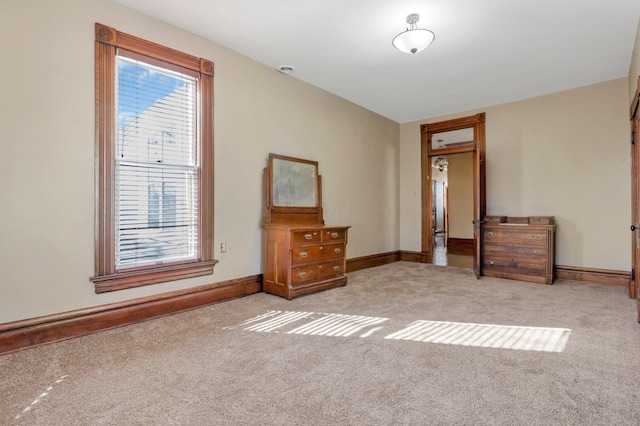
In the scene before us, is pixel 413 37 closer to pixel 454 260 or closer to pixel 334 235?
pixel 334 235

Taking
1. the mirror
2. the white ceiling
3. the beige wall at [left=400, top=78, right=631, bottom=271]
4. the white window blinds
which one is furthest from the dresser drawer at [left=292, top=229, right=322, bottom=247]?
the beige wall at [left=400, top=78, right=631, bottom=271]

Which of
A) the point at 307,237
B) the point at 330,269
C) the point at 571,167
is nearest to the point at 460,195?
the point at 571,167

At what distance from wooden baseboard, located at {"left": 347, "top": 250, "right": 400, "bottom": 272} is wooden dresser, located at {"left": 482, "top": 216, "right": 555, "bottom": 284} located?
171 cm

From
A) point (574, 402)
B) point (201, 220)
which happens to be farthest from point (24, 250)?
point (574, 402)

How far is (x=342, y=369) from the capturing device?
199 cm

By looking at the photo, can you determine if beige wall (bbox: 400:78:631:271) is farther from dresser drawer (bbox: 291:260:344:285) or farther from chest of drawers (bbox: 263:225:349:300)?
chest of drawers (bbox: 263:225:349:300)

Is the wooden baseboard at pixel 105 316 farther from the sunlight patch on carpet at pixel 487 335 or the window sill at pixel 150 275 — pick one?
the sunlight patch on carpet at pixel 487 335

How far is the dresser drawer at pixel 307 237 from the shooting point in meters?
3.62

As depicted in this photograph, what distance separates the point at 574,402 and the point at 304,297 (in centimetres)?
251

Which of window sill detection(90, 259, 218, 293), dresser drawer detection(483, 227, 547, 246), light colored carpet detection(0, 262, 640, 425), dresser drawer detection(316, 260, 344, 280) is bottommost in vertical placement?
light colored carpet detection(0, 262, 640, 425)

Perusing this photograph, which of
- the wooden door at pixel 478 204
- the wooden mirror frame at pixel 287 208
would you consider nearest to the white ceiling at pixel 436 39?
the wooden door at pixel 478 204

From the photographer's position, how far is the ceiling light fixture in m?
2.95

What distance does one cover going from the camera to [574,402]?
1.62 meters

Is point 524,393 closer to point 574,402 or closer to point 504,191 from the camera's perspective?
point 574,402
